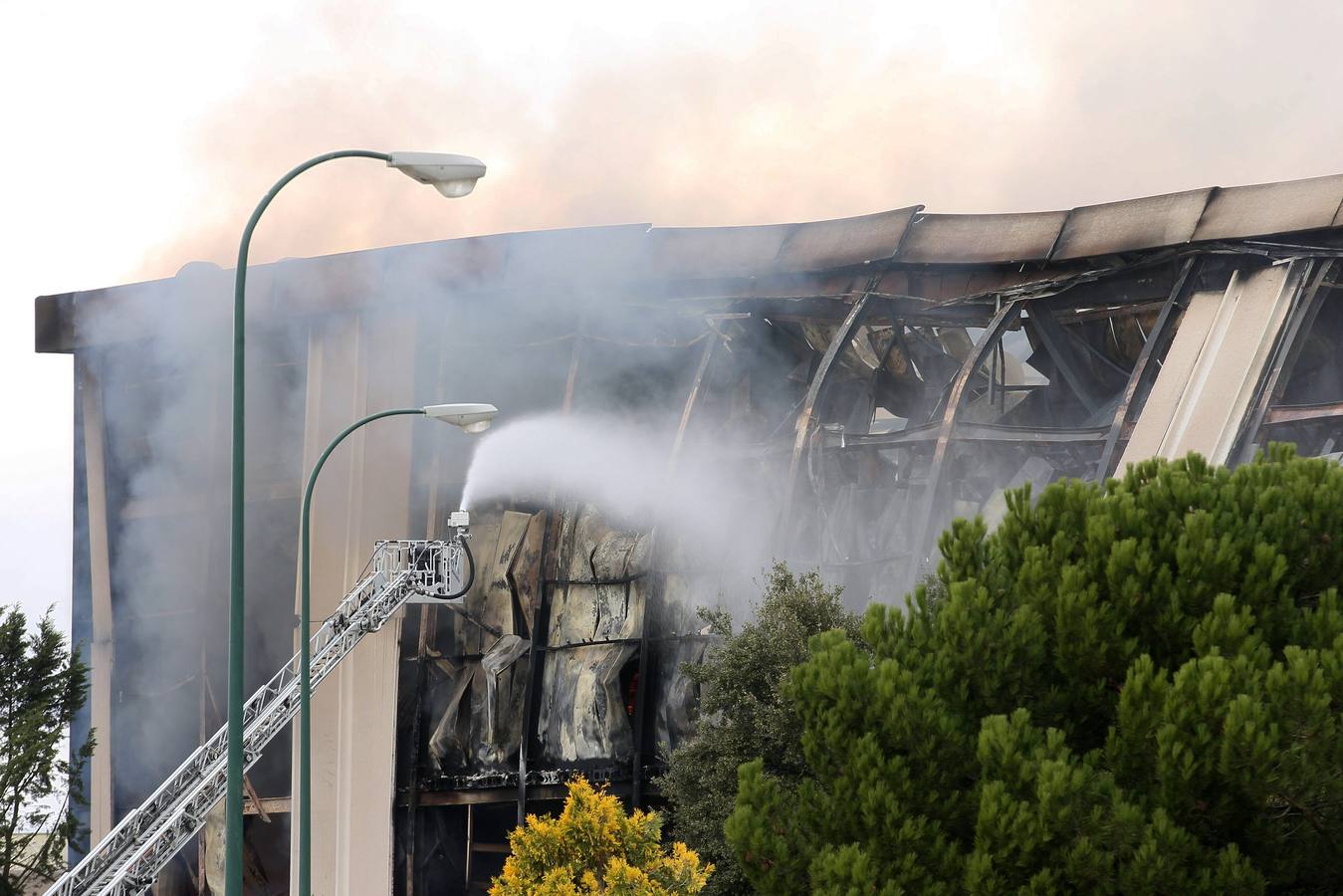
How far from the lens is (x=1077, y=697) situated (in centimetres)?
1118

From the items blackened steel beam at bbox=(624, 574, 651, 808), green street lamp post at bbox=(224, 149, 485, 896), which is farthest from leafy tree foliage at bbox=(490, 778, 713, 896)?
blackened steel beam at bbox=(624, 574, 651, 808)

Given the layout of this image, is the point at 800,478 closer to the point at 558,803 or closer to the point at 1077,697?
the point at 558,803

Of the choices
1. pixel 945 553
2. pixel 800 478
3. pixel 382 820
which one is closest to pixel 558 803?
pixel 382 820

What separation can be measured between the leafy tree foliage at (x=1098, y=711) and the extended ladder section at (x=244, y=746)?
872 centimetres

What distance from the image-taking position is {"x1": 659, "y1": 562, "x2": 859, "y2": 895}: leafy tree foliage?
1839 centimetres

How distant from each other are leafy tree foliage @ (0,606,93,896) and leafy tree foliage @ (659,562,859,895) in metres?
9.12

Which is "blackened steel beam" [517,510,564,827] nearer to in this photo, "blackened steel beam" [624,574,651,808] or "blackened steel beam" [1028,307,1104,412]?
"blackened steel beam" [624,574,651,808]

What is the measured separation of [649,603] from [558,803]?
3.52 metres

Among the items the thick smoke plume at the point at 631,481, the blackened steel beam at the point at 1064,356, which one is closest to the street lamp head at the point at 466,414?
the thick smoke plume at the point at 631,481

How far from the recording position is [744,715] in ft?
61.9

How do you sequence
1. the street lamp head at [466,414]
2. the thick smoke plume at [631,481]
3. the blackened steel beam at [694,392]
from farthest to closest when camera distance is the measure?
the blackened steel beam at [694,392], the thick smoke plume at [631,481], the street lamp head at [466,414]

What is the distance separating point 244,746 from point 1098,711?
1404cm

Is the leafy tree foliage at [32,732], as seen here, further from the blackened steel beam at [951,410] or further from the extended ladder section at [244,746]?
the blackened steel beam at [951,410]

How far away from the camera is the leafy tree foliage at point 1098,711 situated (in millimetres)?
9945
